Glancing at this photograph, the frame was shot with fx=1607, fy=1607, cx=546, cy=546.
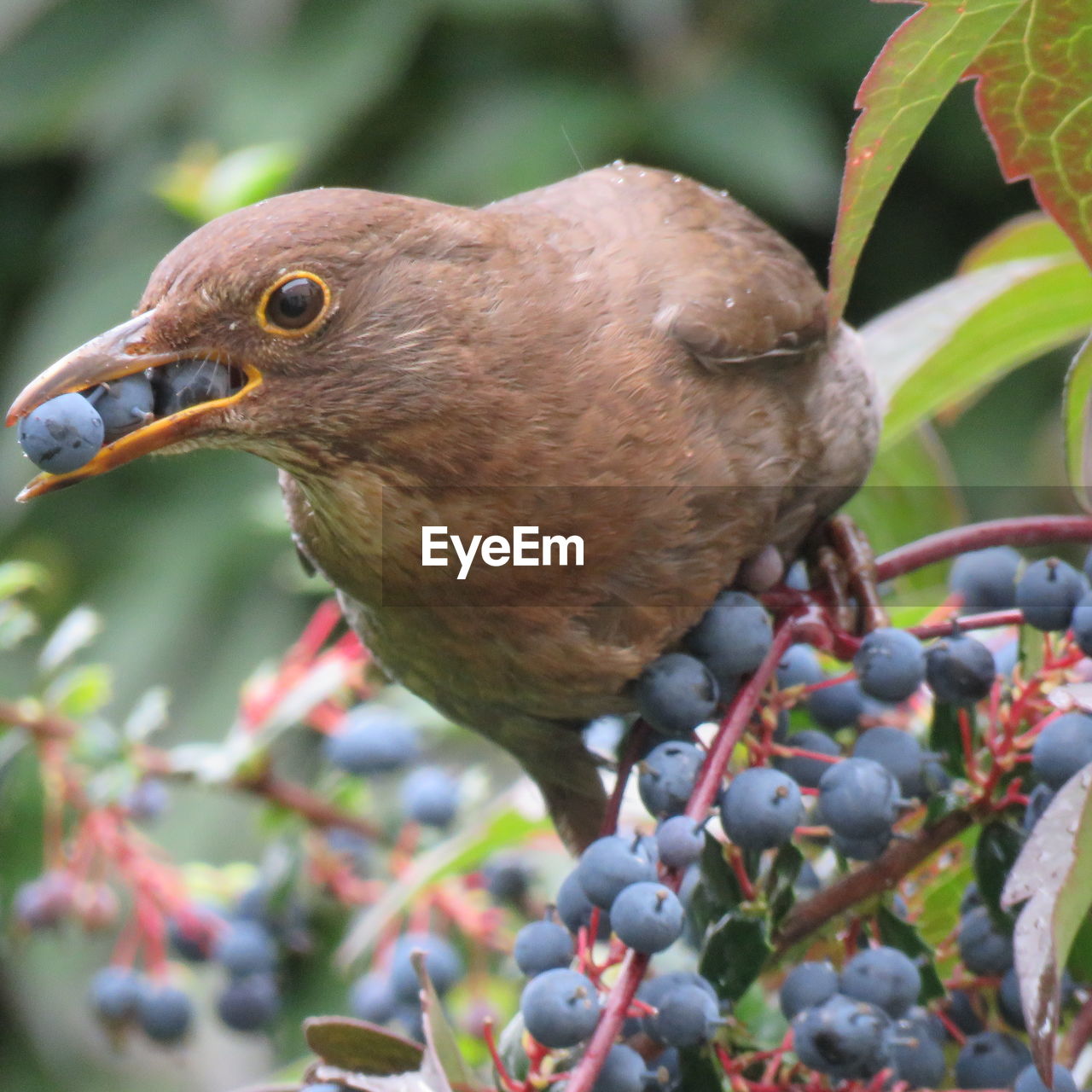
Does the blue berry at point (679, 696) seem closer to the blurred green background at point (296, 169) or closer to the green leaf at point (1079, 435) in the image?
the green leaf at point (1079, 435)

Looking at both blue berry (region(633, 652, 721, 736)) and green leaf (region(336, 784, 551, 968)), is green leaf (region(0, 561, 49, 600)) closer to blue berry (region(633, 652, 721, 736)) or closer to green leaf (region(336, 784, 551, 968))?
green leaf (region(336, 784, 551, 968))

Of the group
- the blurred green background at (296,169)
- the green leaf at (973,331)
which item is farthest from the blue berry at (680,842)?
the blurred green background at (296,169)

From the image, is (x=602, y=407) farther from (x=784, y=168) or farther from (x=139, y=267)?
(x=139, y=267)

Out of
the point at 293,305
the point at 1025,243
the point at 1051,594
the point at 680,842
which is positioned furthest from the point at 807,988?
the point at 1025,243

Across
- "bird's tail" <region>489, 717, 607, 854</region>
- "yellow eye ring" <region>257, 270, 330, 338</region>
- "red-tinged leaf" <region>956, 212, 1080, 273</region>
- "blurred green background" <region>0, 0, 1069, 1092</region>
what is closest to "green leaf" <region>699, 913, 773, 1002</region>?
"bird's tail" <region>489, 717, 607, 854</region>

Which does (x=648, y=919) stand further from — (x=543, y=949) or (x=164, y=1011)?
(x=164, y=1011)

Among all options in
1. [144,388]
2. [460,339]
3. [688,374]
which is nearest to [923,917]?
[688,374]
